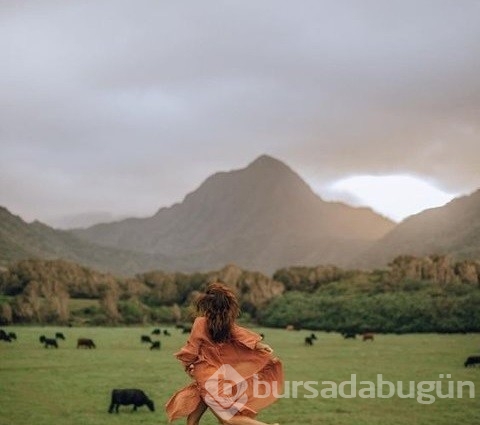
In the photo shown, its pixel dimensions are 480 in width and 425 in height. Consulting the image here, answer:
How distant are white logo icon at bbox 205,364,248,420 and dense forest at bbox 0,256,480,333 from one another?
232ft

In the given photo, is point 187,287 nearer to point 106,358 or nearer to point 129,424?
point 106,358

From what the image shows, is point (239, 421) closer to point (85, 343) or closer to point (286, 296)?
point (85, 343)

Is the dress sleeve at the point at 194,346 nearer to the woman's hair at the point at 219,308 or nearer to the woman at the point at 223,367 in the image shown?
the woman at the point at 223,367

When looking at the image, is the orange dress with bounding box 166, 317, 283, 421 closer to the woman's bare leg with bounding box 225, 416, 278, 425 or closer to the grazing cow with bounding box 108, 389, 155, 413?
the woman's bare leg with bounding box 225, 416, 278, 425

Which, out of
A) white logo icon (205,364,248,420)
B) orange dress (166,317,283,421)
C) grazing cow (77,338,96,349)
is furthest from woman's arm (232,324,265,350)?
grazing cow (77,338,96,349)

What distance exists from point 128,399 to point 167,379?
8589 mm

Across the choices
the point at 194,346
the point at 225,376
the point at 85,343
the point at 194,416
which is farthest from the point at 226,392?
the point at 85,343

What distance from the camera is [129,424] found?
18453 millimetres

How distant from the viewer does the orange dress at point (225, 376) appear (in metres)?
7.11

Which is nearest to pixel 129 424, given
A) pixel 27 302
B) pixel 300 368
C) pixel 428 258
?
pixel 300 368

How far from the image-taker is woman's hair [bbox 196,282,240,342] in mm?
7105

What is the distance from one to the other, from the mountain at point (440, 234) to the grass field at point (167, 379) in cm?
9727

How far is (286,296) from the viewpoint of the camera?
98.2m

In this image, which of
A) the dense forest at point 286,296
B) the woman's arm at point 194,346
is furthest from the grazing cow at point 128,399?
the dense forest at point 286,296
